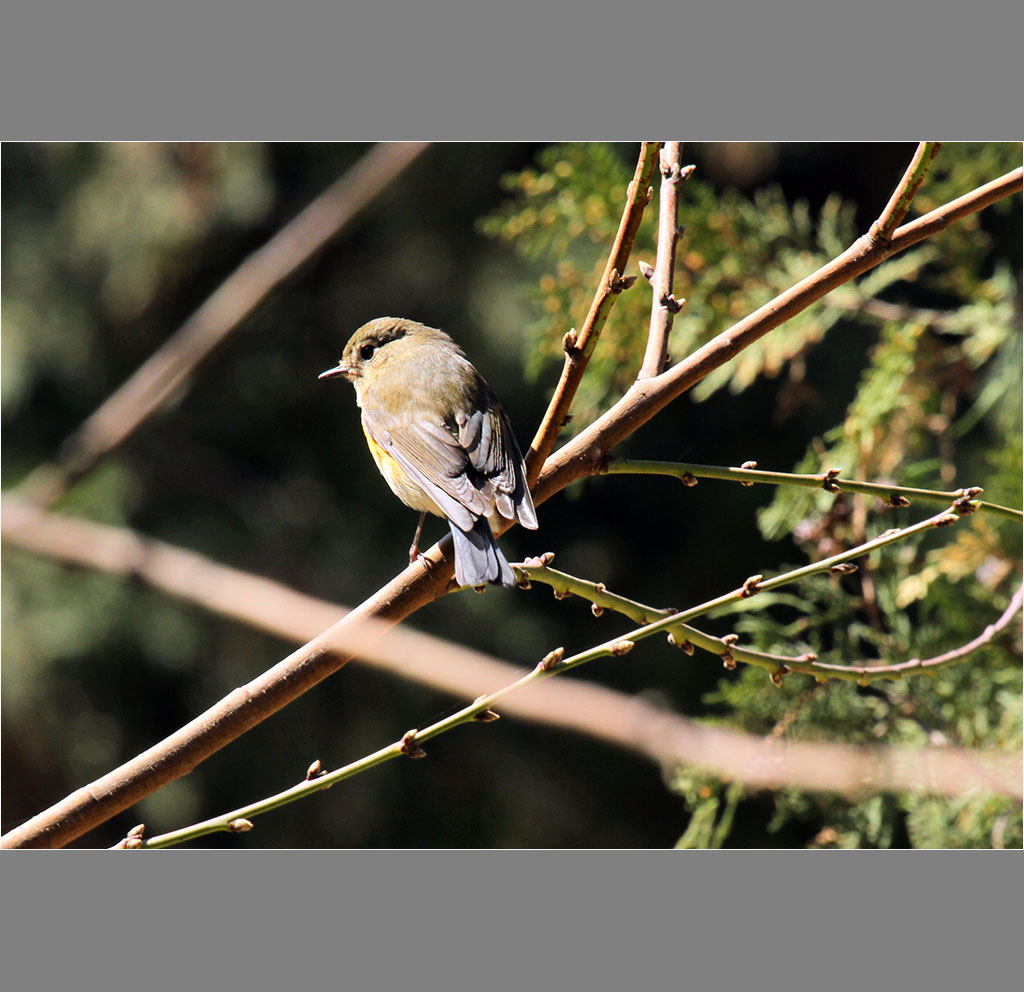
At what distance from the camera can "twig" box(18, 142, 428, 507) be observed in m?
2.16

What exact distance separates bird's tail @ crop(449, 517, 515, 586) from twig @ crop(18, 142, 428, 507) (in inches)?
58.6

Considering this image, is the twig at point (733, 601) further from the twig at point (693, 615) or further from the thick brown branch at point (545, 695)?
the thick brown branch at point (545, 695)

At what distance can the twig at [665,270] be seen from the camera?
0.74 m

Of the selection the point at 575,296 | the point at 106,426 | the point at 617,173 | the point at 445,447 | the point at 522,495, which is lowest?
the point at 522,495

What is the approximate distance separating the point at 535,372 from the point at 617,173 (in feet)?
0.91

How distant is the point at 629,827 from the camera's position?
2342mm

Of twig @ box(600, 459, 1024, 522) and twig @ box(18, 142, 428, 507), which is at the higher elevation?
twig @ box(18, 142, 428, 507)

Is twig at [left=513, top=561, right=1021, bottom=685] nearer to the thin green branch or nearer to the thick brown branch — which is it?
the thin green branch

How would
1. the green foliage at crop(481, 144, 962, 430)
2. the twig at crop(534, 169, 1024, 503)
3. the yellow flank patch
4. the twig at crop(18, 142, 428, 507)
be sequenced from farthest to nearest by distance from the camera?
1. the twig at crop(18, 142, 428, 507)
2. the green foliage at crop(481, 144, 962, 430)
3. the yellow flank patch
4. the twig at crop(534, 169, 1024, 503)

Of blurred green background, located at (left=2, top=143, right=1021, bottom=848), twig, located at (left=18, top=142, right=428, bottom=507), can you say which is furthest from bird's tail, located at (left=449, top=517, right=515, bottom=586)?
twig, located at (left=18, top=142, right=428, bottom=507)

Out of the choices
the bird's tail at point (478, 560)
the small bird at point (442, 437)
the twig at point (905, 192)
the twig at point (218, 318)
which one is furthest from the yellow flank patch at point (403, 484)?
the twig at point (218, 318)

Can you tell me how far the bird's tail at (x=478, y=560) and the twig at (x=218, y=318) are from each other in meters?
1.49
